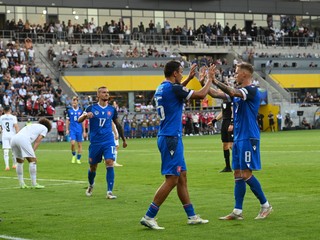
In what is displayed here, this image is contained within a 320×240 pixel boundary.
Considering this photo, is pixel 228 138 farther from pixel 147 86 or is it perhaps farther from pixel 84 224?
pixel 147 86

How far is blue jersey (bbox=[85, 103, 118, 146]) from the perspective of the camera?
54.8ft

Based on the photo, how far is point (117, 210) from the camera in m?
14.0

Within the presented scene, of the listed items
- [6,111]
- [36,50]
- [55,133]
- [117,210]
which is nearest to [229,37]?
[36,50]

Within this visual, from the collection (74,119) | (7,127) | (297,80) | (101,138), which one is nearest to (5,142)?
(7,127)

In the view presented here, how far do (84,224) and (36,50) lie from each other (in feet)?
172

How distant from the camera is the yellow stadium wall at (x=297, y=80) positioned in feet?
234

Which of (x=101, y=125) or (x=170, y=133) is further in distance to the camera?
(x=101, y=125)

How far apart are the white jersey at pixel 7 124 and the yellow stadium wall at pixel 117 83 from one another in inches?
1345

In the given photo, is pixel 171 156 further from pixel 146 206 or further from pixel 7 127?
pixel 7 127

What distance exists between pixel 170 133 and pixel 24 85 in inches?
1756

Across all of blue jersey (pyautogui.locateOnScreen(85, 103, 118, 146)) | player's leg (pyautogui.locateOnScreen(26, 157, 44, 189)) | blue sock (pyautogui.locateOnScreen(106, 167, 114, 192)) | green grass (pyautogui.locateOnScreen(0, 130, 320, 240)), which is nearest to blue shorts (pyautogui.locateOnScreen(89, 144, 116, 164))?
blue jersey (pyautogui.locateOnScreen(85, 103, 118, 146))

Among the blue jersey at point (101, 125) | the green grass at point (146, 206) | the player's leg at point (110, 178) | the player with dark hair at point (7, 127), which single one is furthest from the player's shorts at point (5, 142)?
the player's leg at point (110, 178)

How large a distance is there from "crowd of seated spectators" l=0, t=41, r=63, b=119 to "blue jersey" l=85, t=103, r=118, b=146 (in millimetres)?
35300

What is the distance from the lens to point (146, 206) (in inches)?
570
